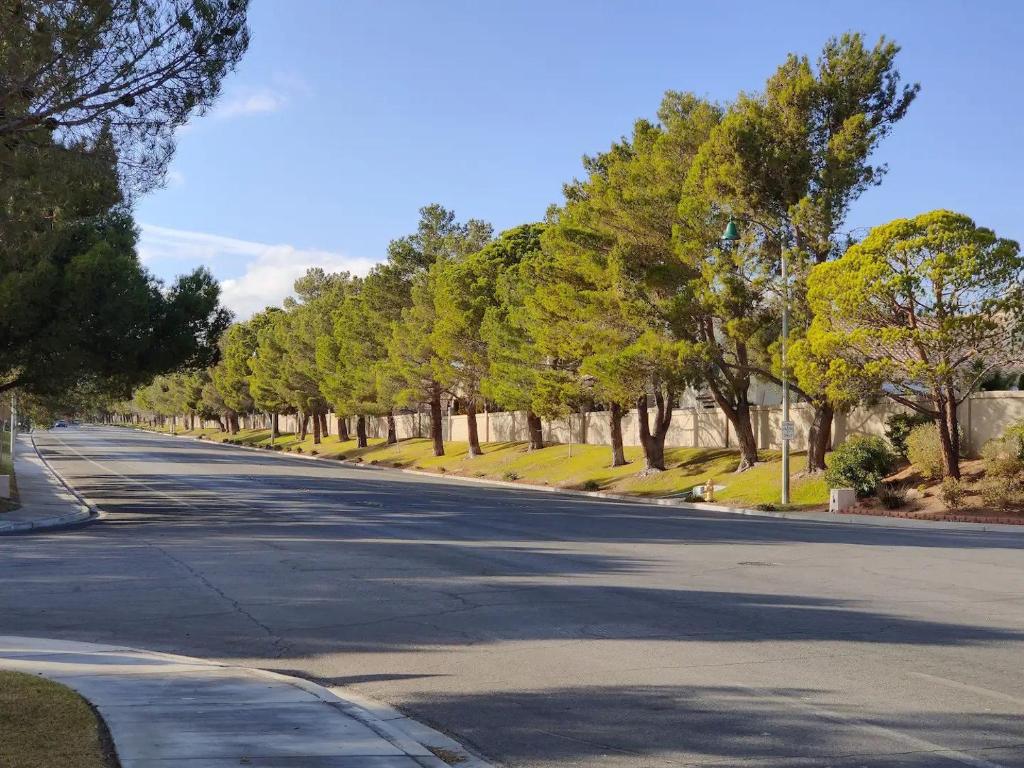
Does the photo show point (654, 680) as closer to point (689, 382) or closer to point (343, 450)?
point (689, 382)

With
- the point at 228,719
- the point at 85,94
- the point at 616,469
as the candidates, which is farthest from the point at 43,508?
the point at 616,469

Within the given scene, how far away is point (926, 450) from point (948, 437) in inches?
59.0

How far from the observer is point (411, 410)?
90.3 metres

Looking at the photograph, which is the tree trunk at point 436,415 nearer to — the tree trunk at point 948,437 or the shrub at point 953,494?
the tree trunk at point 948,437

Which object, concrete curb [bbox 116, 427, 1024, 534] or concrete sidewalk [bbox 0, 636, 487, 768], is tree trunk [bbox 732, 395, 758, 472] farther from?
concrete sidewalk [bbox 0, 636, 487, 768]

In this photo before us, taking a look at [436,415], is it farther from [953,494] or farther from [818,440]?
[953,494]

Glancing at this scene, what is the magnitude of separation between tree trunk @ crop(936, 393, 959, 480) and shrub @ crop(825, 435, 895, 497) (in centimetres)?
207

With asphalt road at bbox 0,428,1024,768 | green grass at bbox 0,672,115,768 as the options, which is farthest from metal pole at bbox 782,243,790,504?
green grass at bbox 0,672,115,768

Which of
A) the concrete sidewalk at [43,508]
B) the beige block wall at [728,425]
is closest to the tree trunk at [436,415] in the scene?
the beige block wall at [728,425]

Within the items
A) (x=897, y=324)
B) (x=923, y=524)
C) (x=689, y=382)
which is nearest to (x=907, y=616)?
(x=923, y=524)

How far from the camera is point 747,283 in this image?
120ft

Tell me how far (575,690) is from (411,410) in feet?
270

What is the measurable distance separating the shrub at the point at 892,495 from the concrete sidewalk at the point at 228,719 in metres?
26.3

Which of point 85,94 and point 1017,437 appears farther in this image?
point 1017,437
